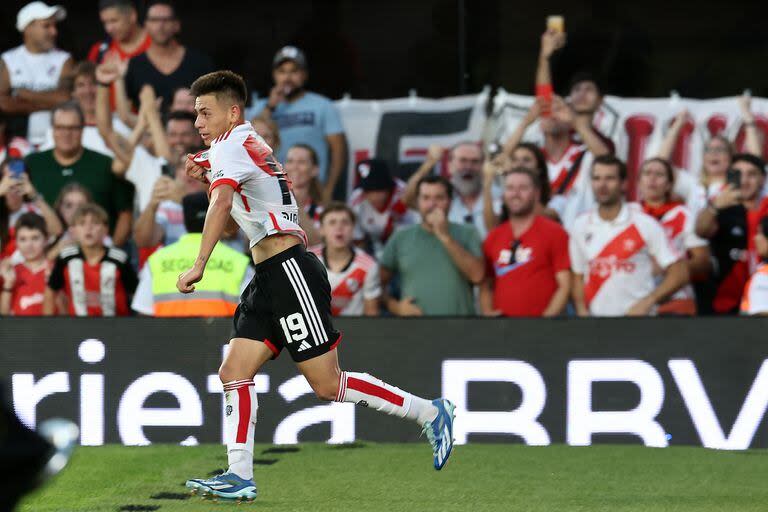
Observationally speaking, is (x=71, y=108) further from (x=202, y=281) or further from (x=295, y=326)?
(x=295, y=326)

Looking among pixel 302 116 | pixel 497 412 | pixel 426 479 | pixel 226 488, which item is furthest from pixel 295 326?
pixel 302 116

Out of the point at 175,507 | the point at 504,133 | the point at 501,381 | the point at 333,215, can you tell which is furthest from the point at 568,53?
the point at 175,507

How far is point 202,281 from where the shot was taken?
869 cm

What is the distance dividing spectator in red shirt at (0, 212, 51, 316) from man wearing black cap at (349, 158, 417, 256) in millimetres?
2370

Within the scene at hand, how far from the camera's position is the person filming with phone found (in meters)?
9.62

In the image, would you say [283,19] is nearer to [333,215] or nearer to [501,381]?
[333,215]

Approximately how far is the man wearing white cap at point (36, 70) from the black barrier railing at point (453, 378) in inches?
116

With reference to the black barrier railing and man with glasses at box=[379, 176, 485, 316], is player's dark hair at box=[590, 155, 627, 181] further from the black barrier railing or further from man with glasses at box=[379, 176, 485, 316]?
the black barrier railing

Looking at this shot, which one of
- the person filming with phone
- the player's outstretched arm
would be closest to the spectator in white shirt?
the person filming with phone

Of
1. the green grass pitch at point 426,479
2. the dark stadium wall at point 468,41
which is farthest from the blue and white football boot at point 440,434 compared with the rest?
the dark stadium wall at point 468,41

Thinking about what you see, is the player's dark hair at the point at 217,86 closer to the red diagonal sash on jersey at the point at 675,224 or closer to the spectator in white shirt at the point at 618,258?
the spectator in white shirt at the point at 618,258

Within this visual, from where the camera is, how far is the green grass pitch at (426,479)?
20.8 feet

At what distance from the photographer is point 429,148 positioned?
36.1 ft

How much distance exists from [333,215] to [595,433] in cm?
244
